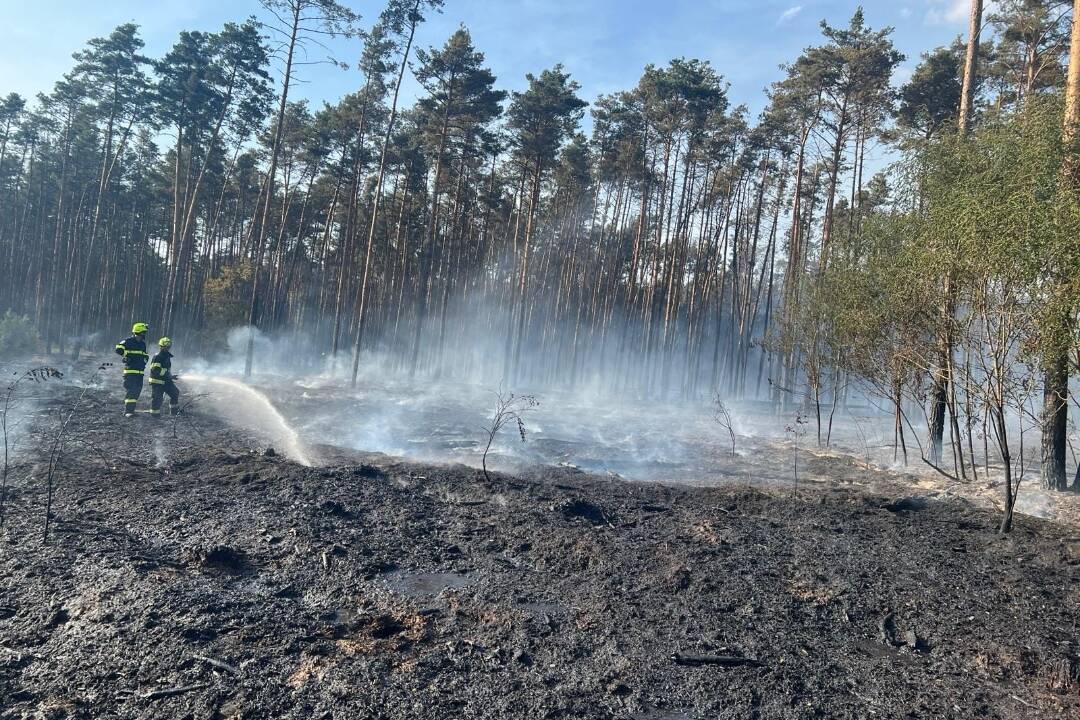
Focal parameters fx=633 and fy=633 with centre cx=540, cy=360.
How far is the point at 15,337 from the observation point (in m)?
23.0

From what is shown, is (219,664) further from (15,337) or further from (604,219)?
(604,219)

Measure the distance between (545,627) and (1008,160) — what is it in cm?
942

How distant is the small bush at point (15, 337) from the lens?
22.5 metres

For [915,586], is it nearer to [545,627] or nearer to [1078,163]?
[545,627]

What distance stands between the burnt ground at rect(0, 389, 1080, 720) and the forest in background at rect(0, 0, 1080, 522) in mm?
3019

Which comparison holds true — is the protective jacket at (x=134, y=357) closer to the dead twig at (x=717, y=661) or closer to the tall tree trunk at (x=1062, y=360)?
the dead twig at (x=717, y=661)

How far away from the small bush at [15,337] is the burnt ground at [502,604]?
1805 cm

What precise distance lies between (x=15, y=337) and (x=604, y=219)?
27.1 metres

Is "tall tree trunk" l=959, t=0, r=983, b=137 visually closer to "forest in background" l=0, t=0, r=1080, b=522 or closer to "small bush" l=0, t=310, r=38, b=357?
"forest in background" l=0, t=0, r=1080, b=522

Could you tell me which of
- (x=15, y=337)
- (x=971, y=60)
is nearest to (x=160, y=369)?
(x=15, y=337)

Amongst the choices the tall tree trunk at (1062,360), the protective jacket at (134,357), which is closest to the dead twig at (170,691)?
the tall tree trunk at (1062,360)

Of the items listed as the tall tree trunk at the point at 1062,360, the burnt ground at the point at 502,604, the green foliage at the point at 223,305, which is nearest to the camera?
the burnt ground at the point at 502,604

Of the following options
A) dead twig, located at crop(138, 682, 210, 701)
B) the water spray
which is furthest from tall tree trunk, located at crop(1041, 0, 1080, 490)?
the water spray

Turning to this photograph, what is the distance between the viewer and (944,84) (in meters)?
20.1
